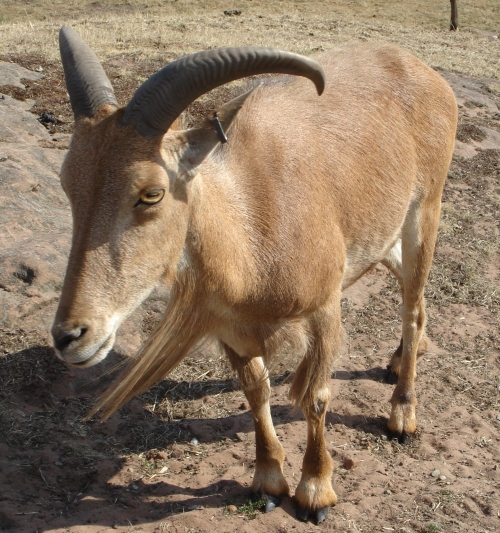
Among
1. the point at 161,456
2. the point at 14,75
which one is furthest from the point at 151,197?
the point at 14,75

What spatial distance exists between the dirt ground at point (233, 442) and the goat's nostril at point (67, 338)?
1.37m

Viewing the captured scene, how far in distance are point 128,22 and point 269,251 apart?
1506 centimetres

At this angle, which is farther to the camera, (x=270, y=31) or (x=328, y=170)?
(x=270, y=31)

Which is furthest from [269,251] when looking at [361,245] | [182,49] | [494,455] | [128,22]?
[128,22]

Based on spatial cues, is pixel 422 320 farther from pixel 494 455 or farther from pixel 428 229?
pixel 494 455

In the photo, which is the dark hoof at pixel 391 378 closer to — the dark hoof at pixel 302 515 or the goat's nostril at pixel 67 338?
the dark hoof at pixel 302 515

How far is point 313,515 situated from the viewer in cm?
414

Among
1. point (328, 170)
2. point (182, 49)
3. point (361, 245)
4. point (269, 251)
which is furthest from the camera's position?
point (182, 49)

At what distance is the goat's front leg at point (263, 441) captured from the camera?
13.7 ft

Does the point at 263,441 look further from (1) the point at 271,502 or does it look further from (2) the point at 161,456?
(2) the point at 161,456

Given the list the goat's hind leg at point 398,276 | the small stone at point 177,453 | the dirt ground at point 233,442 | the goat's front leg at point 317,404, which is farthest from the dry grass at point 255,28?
the goat's front leg at point 317,404

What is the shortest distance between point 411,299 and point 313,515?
1900mm

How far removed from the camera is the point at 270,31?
18.0 m

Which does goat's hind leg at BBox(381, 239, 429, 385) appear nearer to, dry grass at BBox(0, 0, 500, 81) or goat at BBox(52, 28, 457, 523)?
goat at BBox(52, 28, 457, 523)
